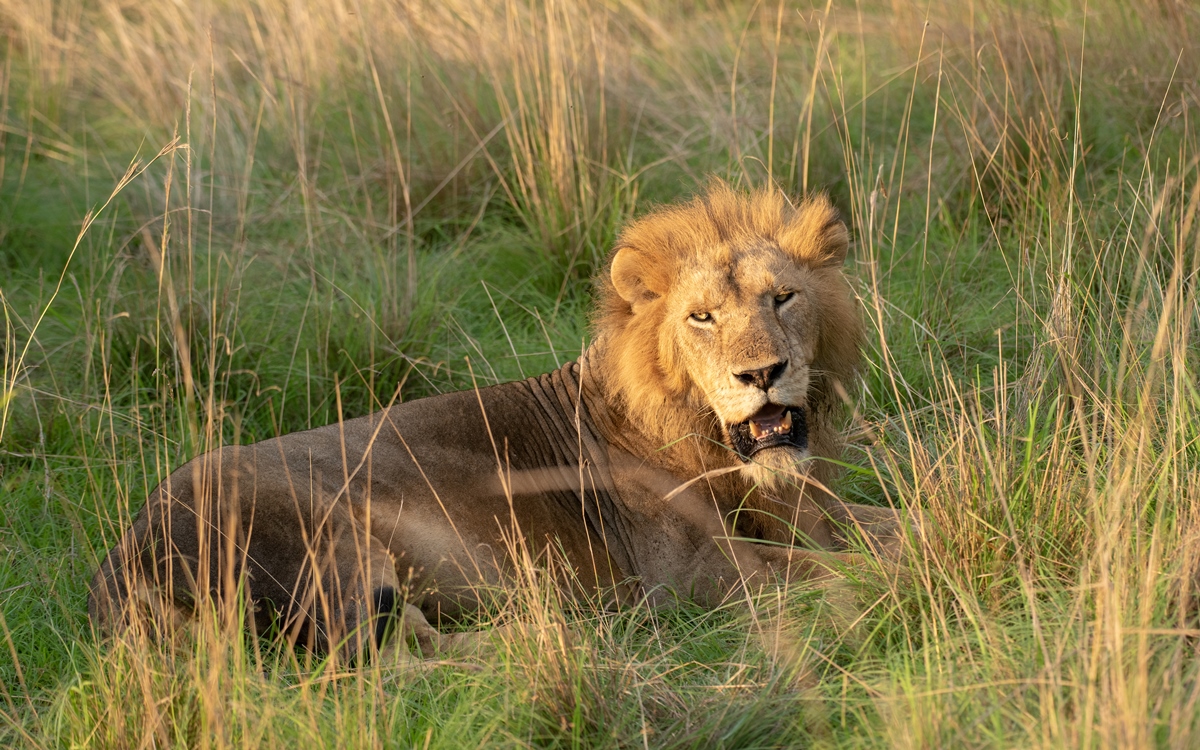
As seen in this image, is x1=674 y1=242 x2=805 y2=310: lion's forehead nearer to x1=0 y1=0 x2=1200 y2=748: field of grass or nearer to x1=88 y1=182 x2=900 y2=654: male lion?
x1=88 y1=182 x2=900 y2=654: male lion

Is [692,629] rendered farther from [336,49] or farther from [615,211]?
[336,49]

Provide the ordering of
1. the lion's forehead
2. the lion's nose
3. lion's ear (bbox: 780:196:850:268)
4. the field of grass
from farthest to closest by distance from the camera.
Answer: lion's ear (bbox: 780:196:850:268) < the lion's forehead < the lion's nose < the field of grass

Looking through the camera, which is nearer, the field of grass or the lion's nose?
the field of grass

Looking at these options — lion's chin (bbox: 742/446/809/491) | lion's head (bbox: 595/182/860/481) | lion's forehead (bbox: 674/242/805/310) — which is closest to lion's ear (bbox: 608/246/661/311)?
lion's head (bbox: 595/182/860/481)

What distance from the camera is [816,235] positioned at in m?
4.32

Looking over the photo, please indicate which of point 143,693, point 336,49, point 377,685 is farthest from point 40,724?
point 336,49

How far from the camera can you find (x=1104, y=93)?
7.08m

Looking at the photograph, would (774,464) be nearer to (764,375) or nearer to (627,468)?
(764,375)

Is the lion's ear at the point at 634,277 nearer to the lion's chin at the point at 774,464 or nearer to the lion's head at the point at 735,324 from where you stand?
Result: the lion's head at the point at 735,324

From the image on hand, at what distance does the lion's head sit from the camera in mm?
3971

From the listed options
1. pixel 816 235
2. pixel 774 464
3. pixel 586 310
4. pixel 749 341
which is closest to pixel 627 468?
pixel 774 464

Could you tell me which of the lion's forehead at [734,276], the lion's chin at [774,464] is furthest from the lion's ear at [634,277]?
the lion's chin at [774,464]

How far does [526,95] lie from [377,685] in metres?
4.73

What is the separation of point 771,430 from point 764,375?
A: 8.2 inches
